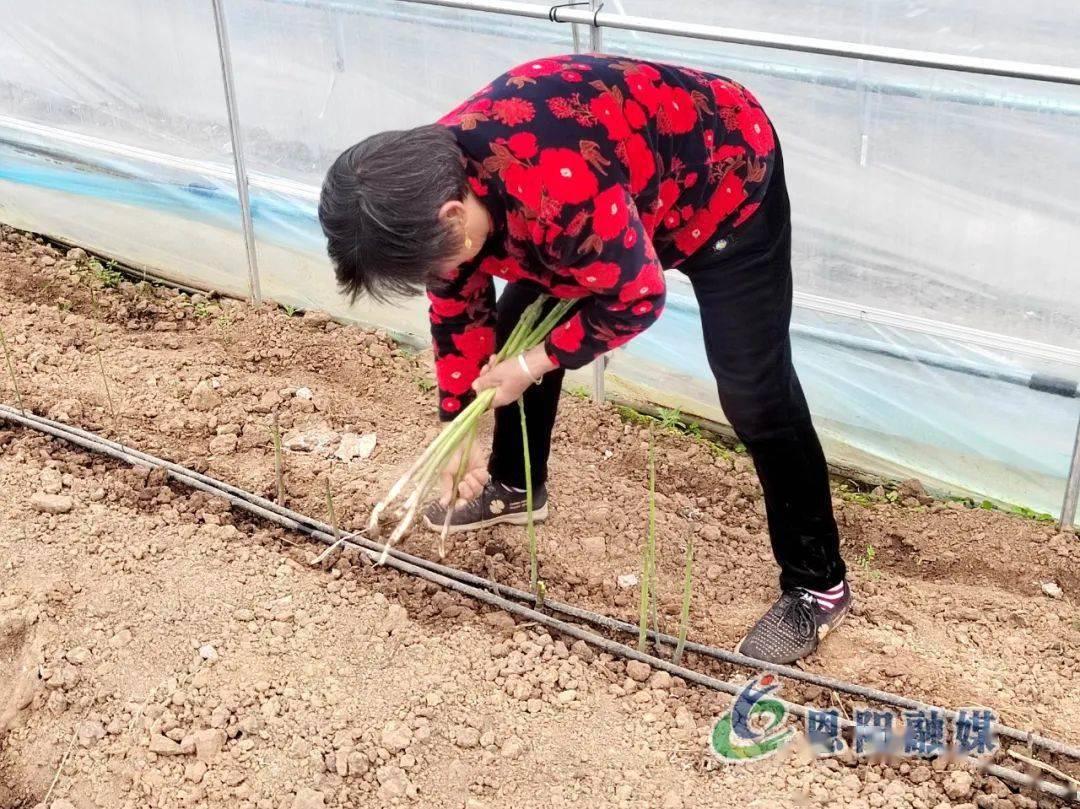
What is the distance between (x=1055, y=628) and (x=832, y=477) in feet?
2.36

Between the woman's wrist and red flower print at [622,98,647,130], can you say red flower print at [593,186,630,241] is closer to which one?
red flower print at [622,98,647,130]

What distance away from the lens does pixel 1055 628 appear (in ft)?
Answer: 7.39

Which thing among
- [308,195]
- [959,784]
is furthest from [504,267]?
[308,195]

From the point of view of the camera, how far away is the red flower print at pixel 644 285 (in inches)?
63.9

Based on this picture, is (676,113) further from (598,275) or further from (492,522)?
(492,522)

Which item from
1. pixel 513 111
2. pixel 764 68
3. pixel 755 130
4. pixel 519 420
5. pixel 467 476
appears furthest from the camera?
pixel 764 68

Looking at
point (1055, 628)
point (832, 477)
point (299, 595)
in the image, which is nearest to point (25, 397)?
point (299, 595)

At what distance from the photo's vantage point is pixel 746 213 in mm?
1825

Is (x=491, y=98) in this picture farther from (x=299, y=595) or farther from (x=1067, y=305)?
(x=1067, y=305)

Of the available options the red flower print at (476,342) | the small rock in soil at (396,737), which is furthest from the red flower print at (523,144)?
the small rock in soil at (396,737)

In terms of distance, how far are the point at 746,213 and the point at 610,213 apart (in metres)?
0.35

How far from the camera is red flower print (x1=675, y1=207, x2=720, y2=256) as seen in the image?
1802mm

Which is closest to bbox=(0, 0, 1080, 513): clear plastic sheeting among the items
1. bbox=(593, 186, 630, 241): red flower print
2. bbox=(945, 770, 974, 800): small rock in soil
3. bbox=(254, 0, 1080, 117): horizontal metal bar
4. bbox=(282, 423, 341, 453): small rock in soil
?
bbox=(254, 0, 1080, 117): horizontal metal bar
